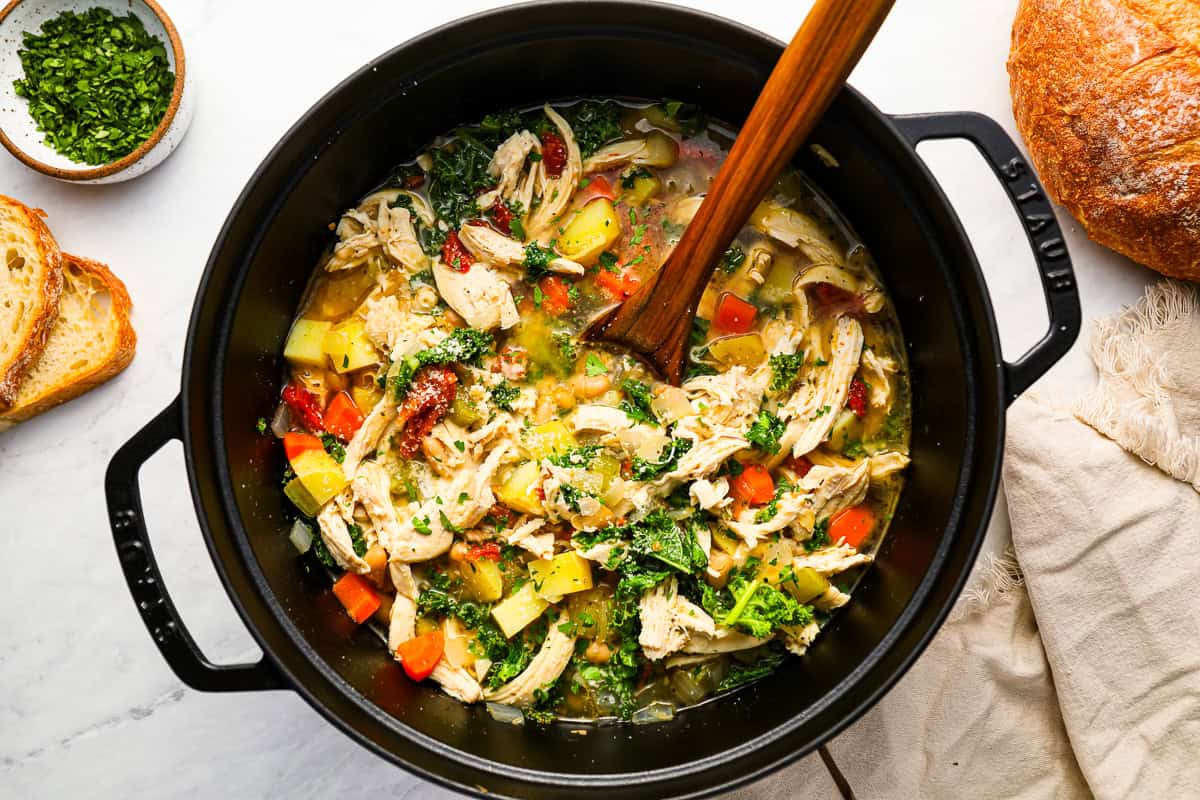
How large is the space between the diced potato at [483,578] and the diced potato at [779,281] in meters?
1.36

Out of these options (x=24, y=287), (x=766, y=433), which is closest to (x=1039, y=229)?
(x=766, y=433)

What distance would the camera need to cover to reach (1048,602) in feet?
11.7

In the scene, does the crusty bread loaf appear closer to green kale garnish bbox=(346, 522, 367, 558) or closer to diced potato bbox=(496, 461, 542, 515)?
diced potato bbox=(496, 461, 542, 515)

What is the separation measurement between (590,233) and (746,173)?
0.71 metres

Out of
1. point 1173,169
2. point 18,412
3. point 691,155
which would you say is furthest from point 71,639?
point 1173,169

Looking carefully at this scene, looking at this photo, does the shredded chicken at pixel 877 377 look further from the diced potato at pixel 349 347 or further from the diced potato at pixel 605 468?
the diced potato at pixel 349 347

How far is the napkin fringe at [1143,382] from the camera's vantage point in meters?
3.55

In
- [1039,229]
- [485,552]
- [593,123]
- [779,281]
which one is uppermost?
[1039,229]

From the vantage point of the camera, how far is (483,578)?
3402 millimetres

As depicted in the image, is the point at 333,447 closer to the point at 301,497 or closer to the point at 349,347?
the point at 301,497

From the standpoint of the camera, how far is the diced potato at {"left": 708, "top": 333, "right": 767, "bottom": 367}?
3557 millimetres

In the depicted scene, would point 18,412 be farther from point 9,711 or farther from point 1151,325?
point 1151,325

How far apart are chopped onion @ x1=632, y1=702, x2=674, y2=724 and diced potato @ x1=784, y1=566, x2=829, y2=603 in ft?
2.00

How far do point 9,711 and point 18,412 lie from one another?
115 centimetres
